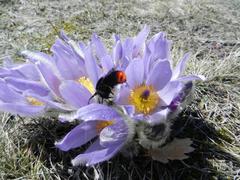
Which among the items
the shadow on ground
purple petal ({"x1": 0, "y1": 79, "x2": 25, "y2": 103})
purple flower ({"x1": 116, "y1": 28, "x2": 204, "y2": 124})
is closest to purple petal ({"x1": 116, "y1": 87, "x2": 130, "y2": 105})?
purple flower ({"x1": 116, "y1": 28, "x2": 204, "y2": 124})

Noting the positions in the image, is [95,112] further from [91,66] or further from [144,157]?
[144,157]

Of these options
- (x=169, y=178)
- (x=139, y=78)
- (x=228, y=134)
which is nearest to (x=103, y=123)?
(x=139, y=78)

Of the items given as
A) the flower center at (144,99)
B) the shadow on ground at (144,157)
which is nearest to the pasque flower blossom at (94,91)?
the flower center at (144,99)

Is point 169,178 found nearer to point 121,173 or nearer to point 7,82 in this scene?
point 121,173

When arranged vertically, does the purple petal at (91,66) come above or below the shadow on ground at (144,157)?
above

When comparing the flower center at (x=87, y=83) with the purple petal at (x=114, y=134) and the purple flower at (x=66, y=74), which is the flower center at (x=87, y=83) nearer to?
the purple flower at (x=66, y=74)

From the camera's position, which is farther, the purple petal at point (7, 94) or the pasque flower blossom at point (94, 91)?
the purple petal at point (7, 94)

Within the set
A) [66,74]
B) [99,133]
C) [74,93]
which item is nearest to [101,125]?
[99,133]
